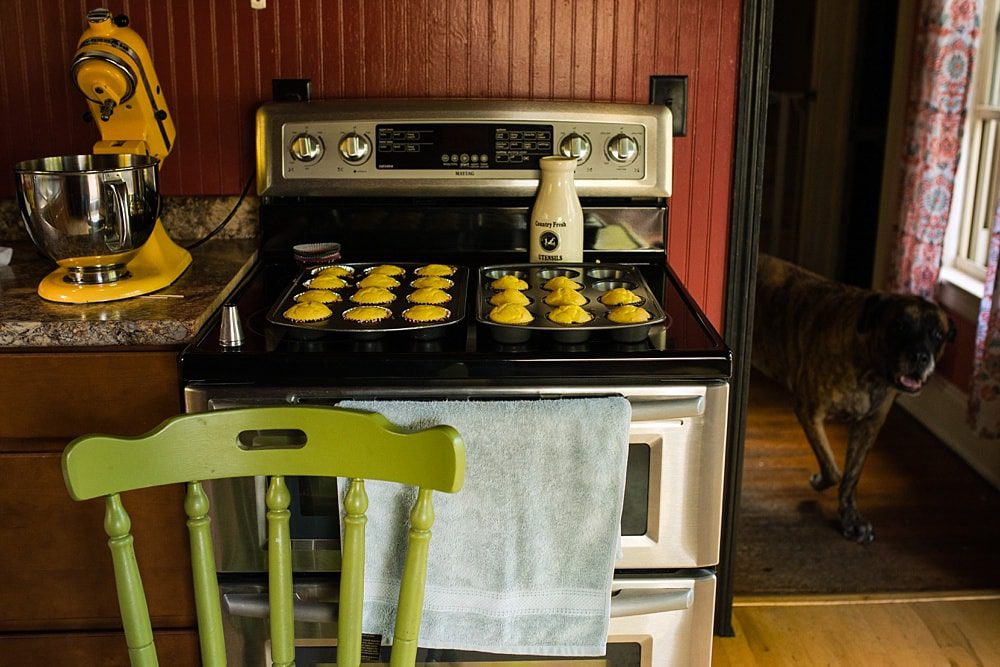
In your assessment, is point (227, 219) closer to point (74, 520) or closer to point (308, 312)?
point (308, 312)

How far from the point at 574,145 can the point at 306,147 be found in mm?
509

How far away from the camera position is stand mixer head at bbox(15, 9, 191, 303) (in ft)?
5.08

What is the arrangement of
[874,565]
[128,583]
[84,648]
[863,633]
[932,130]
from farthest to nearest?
[932,130]
[874,565]
[863,633]
[84,648]
[128,583]

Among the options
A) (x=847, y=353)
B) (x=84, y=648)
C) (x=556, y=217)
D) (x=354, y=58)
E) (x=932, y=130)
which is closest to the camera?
(x=84, y=648)

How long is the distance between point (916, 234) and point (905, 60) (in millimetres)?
754

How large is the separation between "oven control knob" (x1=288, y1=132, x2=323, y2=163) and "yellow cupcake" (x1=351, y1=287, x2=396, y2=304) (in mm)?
410

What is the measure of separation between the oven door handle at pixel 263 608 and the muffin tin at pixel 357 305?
0.40 m

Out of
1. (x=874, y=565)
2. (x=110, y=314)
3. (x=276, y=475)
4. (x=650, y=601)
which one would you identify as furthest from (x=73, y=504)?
(x=874, y=565)

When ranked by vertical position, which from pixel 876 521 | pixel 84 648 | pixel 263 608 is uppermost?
pixel 263 608

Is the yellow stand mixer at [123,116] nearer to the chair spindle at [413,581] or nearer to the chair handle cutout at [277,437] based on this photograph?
the chair handle cutout at [277,437]

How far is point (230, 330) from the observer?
1.45 meters

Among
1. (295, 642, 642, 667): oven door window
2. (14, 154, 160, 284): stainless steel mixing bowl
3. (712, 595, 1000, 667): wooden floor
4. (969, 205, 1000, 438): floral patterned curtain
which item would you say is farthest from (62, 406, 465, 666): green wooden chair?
(969, 205, 1000, 438): floral patterned curtain

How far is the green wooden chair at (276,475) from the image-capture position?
1.12 m

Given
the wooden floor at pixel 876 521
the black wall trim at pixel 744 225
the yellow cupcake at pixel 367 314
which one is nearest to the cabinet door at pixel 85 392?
the yellow cupcake at pixel 367 314
